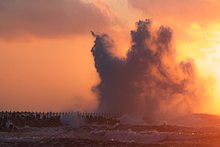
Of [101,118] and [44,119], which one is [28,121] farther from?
[101,118]

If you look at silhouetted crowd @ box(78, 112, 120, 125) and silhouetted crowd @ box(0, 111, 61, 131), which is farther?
silhouetted crowd @ box(78, 112, 120, 125)

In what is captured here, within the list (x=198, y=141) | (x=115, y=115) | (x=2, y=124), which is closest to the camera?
(x=198, y=141)

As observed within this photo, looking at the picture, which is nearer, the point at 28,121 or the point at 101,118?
the point at 28,121

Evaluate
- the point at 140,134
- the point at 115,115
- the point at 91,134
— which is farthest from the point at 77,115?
the point at 140,134

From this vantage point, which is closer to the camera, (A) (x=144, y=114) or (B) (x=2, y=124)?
(B) (x=2, y=124)

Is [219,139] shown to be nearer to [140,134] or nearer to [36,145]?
[140,134]

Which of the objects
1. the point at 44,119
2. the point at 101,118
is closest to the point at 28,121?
the point at 44,119

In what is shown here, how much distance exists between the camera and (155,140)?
4238 centimetres

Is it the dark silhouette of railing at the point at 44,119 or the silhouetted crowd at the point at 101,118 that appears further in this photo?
the silhouetted crowd at the point at 101,118

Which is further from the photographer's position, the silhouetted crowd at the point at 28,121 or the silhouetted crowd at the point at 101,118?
the silhouetted crowd at the point at 101,118

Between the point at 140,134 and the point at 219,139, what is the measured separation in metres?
7.42

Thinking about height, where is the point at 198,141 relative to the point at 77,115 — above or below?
below

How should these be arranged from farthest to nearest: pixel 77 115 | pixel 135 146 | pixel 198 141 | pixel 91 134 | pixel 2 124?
pixel 77 115 → pixel 2 124 → pixel 91 134 → pixel 198 141 → pixel 135 146

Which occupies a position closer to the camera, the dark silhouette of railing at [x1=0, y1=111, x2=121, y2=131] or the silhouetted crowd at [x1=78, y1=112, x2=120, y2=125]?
the dark silhouette of railing at [x1=0, y1=111, x2=121, y2=131]
